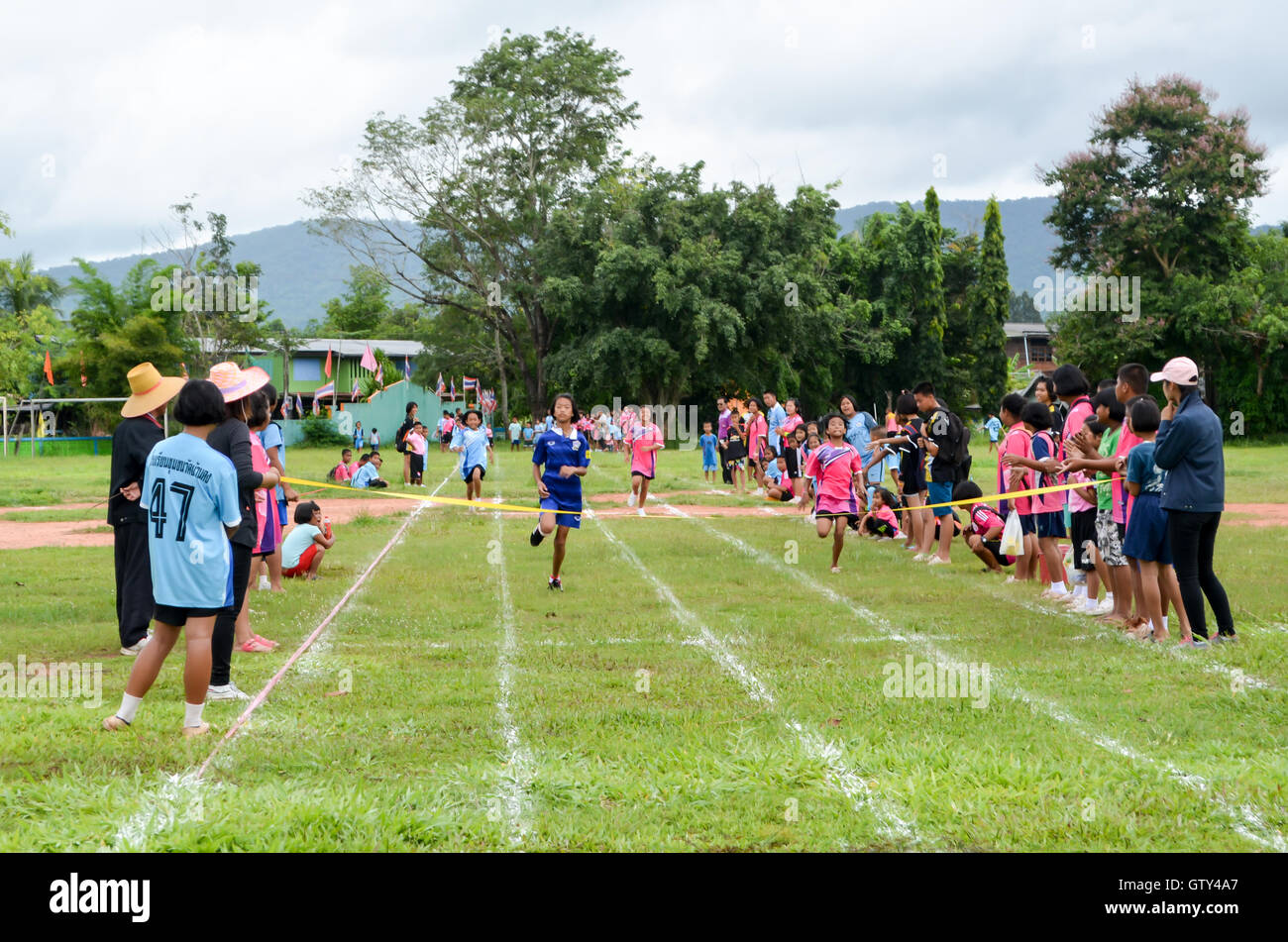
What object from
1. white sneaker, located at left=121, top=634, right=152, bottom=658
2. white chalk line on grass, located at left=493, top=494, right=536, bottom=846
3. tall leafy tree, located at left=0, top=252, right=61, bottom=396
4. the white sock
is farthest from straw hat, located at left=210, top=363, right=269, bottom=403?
tall leafy tree, located at left=0, top=252, right=61, bottom=396

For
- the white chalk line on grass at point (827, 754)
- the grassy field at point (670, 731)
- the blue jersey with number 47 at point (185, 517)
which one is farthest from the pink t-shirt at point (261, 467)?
the white chalk line on grass at point (827, 754)

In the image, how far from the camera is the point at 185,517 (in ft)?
20.6

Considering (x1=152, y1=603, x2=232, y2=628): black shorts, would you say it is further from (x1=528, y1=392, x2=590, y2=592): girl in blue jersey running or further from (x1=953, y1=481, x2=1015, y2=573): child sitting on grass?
(x1=953, y1=481, x2=1015, y2=573): child sitting on grass

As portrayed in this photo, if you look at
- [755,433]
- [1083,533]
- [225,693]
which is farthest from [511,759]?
[755,433]

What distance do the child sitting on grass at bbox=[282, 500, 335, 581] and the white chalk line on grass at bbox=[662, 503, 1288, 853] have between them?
5313 mm

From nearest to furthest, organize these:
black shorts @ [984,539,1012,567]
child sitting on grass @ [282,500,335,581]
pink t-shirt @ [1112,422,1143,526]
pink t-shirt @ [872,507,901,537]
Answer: pink t-shirt @ [1112,422,1143,526], child sitting on grass @ [282,500,335,581], black shorts @ [984,539,1012,567], pink t-shirt @ [872,507,901,537]

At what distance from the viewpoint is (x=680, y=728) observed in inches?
258

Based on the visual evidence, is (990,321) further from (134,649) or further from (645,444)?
(134,649)

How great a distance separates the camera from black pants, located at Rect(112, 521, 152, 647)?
879cm

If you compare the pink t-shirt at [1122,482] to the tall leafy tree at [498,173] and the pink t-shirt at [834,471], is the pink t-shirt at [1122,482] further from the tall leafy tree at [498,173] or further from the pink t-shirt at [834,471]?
the tall leafy tree at [498,173]

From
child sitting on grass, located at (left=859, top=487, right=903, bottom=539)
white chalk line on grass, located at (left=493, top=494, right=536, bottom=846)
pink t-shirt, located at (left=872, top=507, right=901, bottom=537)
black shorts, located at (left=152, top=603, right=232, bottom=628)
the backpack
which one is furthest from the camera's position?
child sitting on grass, located at (left=859, top=487, right=903, bottom=539)

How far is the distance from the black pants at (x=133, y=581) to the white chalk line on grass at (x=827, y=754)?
4186 mm

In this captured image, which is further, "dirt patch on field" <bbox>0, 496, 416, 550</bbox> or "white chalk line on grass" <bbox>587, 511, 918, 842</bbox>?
"dirt patch on field" <bbox>0, 496, 416, 550</bbox>

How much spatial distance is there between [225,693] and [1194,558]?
6.57 meters
